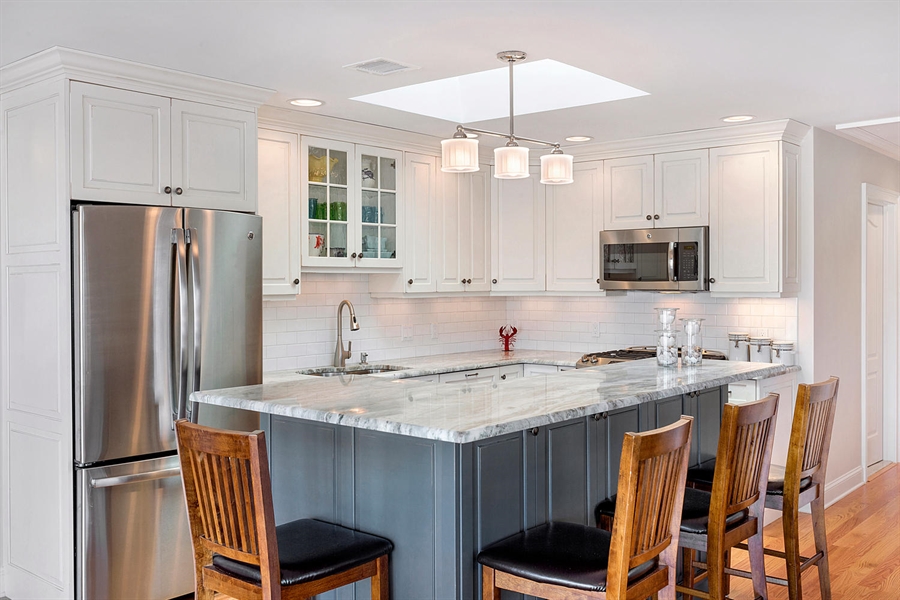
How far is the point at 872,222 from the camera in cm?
632

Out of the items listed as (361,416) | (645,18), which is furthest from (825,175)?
(361,416)

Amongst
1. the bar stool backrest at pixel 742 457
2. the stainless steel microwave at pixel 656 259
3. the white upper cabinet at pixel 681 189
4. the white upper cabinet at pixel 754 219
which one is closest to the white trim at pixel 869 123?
the white upper cabinet at pixel 754 219

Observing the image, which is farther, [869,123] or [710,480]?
[869,123]

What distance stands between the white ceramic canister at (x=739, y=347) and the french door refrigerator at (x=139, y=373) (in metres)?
3.29

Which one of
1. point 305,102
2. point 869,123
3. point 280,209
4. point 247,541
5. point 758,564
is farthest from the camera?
point 869,123

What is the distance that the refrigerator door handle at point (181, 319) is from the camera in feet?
12.2

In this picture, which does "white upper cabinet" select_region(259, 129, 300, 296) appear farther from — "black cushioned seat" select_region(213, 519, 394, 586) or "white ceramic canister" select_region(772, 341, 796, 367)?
"white ceramic canister" select_region(772, 341, 796, 367)

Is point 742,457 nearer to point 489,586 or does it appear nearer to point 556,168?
point 489,586

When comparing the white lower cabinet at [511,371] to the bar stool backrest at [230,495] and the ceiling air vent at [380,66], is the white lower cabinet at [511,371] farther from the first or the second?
the bar stool backrest at [230,495]

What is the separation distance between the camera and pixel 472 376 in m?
5.59

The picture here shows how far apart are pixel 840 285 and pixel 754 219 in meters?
1.00

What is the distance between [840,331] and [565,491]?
3.65 m

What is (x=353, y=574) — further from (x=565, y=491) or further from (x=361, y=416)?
(x=565, y=491)

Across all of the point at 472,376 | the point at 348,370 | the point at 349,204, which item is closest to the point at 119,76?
the point at 349,204
